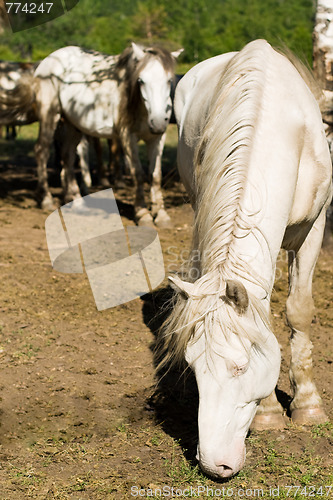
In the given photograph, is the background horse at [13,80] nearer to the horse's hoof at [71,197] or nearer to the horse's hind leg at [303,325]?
the horse's hoof at [71,197]

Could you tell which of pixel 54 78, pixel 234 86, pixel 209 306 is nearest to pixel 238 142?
pixel 234 86

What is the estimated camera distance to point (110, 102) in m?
7.94

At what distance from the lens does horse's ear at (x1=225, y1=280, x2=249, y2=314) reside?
7.29 feet

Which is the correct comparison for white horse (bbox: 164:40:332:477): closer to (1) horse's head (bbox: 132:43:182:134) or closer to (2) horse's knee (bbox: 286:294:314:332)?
(2) horse's knee (bbox: 286:294:314:332)

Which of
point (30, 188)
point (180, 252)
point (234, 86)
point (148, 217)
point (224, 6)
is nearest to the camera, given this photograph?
point (234, 86)

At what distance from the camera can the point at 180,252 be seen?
6.48 metres

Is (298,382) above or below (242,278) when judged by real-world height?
below

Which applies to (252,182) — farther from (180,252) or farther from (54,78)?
(54,78)

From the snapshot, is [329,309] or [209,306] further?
[329,309]

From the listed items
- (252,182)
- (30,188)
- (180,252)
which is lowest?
(30,188)

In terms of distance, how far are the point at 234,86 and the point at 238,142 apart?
22.0 inches

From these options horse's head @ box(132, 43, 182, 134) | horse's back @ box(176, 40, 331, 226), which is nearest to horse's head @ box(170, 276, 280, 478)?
horse's back @ box(176, 40, 331, 226)

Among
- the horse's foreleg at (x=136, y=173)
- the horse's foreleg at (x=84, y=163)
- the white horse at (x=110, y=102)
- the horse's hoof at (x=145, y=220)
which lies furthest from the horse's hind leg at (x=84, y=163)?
the horse's hoof at (x=145, y=220)

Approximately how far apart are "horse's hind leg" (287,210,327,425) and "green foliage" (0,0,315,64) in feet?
44.7
